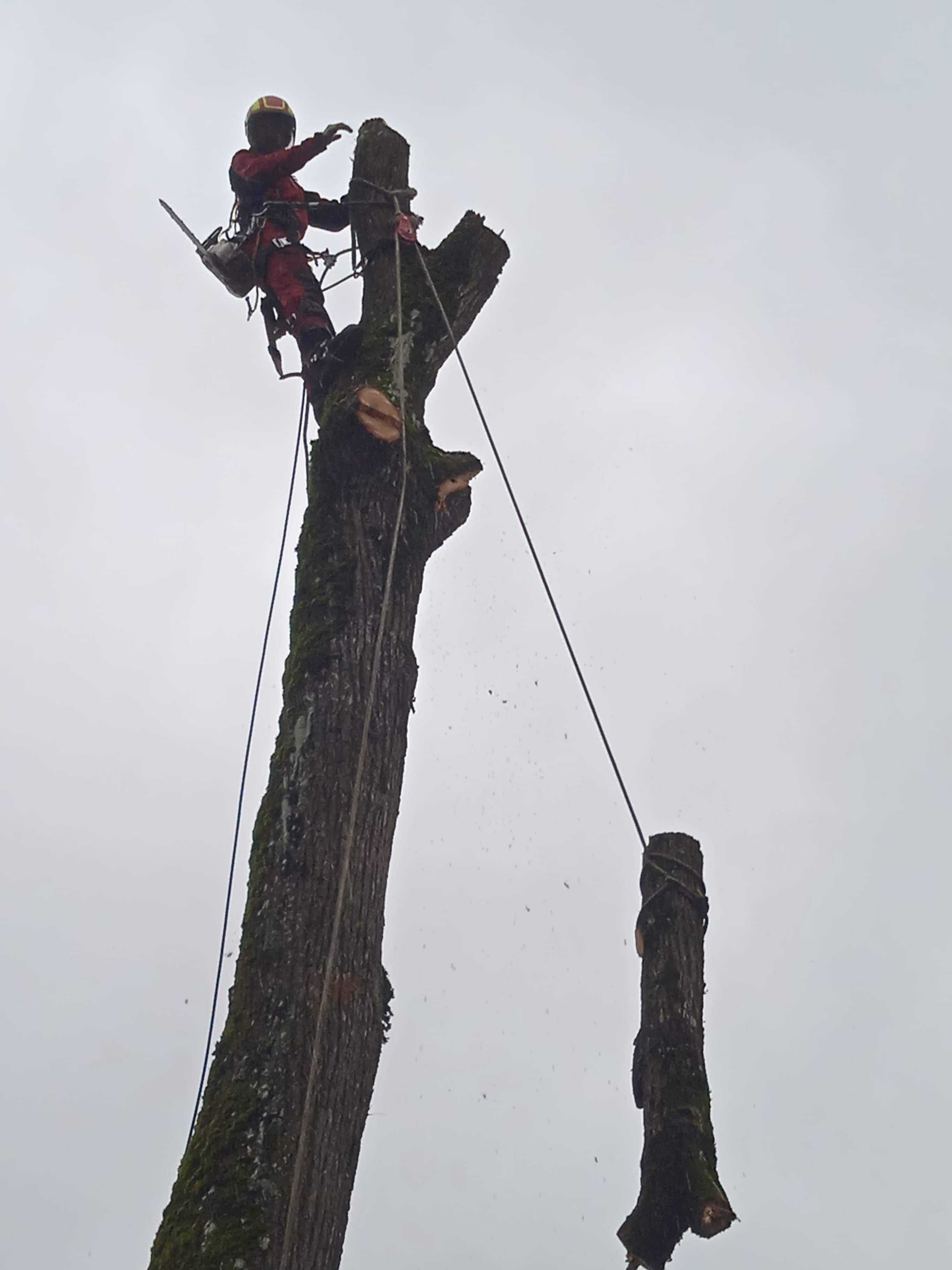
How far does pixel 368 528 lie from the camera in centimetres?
311

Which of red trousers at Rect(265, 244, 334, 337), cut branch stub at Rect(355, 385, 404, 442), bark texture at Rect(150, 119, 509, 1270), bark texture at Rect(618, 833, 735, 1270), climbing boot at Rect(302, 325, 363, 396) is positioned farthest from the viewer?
red trousers at Rect(265, 244, 334, 337)

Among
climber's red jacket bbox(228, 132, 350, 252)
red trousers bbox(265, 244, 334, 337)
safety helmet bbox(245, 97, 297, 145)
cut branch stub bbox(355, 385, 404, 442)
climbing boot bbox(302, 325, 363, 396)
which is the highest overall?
safety helmet bbox(245, 97, 297, 145)

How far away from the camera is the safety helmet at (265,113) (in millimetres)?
4645

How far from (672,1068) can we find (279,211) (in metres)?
3.15

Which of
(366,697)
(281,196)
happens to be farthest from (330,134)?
(366,697)

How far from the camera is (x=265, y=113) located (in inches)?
183

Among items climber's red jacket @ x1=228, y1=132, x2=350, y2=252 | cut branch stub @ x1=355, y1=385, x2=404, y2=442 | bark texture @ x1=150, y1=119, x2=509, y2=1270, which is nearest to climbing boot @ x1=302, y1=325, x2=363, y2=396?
bark texture @ x1=150, y1=119, x2=509, y2=1270

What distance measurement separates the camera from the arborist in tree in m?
4.21

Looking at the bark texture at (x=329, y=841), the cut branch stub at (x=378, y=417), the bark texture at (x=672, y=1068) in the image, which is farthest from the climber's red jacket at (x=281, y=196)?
the bark texture at (x=672, y=1068)

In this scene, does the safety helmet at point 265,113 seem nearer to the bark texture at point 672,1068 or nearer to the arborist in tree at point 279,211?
the arborist in tree at point 279,211

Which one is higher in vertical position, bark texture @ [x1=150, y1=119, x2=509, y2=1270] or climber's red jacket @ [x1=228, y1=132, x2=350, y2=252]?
climber's red jacket @ [x1=228, y1=132, x2=350, y2=252]

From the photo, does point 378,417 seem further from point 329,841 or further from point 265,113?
point 265,113

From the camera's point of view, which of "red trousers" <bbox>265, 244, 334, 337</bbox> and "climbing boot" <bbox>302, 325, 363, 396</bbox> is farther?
"red trousers" <bbox>265, 244, 334, 337</bbox>

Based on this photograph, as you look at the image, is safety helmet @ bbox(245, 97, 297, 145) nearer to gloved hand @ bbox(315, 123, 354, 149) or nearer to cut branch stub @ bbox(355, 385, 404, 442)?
gloved hand @ bbox(315, 123, 354, 149)
